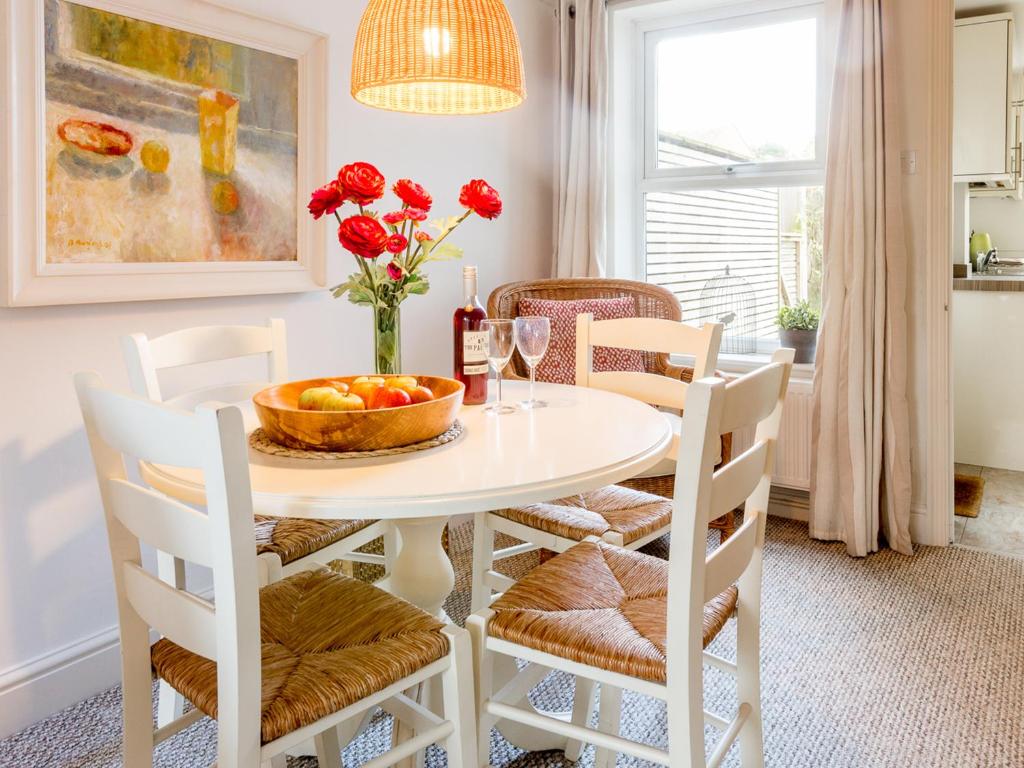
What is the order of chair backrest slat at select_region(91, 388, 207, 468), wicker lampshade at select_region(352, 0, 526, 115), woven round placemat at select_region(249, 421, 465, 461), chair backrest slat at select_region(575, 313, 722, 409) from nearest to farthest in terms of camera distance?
chair backrest slat at select_region(91, 388, 207, 468), woven round placemat at select_region(249, 421, 465, 461), wicker lampshade at select_region(352, 0, 526, 115), chair backrest slat at select_region(575, 313, 722, 409)

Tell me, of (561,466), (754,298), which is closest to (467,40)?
(561,466)

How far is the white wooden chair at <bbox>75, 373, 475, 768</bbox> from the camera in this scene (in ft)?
3.20

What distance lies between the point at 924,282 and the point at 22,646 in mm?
3099

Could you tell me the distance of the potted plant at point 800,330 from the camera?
3.33 m

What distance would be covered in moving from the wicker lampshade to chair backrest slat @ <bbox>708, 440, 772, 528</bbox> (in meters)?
0.91

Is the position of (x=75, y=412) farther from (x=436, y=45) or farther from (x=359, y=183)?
(x=436, y=45)

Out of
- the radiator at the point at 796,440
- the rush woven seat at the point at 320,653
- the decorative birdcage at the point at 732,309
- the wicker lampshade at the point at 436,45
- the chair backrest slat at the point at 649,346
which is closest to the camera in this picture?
the rush woven seat at the point at 320,653

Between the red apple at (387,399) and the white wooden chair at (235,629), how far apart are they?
33 centimetres

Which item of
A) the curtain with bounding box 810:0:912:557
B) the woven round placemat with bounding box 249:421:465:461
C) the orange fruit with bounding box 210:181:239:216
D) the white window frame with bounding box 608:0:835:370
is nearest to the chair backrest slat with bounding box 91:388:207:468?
the woven round placemat with bounding box 249:421:465:461

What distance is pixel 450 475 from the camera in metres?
1.23

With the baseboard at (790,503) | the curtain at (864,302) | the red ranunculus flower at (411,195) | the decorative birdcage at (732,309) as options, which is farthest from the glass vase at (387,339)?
the decorative birdcage at (732,309)

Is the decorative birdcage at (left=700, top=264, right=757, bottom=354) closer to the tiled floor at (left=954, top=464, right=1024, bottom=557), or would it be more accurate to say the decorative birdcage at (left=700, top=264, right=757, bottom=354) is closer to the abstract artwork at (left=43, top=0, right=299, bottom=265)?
the tiled floor at (left=954, top=464, right=1024, bottom=557)

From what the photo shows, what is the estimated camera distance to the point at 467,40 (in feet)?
5.19

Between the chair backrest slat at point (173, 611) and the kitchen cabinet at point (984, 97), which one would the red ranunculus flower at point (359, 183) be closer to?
the chair backrest slat at point (173, 611)
